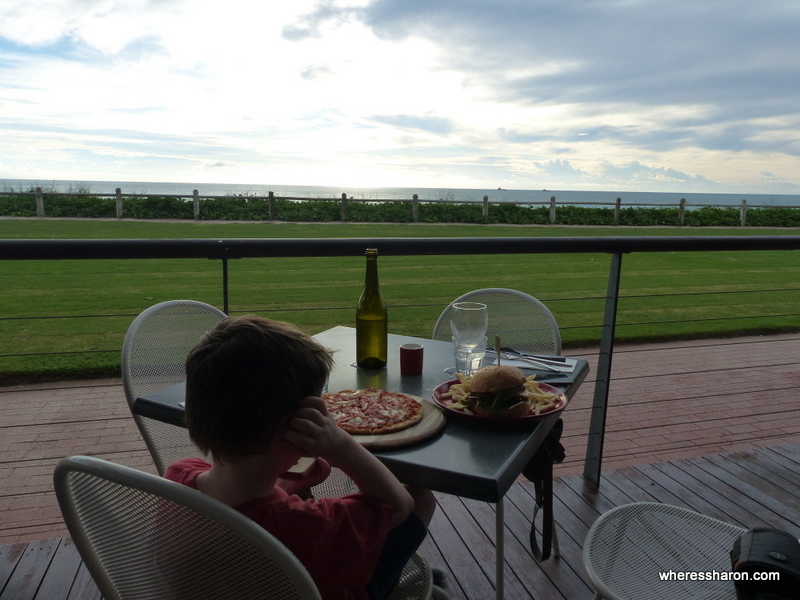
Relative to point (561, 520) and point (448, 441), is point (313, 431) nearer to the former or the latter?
point (448, 441)

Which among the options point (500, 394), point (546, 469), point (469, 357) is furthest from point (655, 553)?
point (469, 357)

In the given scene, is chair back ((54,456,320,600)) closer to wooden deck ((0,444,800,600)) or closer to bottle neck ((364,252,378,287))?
bottle neck ((364,252,378,287))

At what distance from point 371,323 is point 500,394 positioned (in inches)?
21.3

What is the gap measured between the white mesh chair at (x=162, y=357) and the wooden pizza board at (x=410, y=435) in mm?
681

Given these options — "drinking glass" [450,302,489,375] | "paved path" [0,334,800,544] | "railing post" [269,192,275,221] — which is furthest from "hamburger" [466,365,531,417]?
"railing post" [269,192,275,221]

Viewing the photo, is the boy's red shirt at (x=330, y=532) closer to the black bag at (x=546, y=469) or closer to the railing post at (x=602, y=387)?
the black bag at (x=546, y=469)

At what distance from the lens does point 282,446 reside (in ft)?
3.07

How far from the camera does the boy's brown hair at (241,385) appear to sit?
0.89 metres

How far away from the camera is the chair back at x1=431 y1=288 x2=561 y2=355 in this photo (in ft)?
7.38

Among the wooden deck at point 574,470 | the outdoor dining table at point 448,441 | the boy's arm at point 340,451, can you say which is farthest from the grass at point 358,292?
the boy's arm at point 340,451

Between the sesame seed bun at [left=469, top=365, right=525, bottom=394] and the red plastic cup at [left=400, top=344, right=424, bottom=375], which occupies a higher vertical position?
the sesame seed bun at [left=469, top=365, right=525, bottom=394]

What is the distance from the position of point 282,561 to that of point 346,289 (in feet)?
30.3

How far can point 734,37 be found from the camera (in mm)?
6559

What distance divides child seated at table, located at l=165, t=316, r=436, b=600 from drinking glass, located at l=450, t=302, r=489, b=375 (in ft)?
2.19
